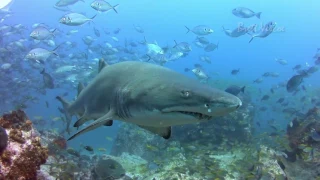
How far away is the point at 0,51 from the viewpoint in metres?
17.1

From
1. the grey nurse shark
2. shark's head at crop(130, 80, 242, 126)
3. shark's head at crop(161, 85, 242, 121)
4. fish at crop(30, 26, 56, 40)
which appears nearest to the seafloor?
the grey nurse shark

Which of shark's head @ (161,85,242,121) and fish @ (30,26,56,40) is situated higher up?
shark's head @ (161,85,242,121)

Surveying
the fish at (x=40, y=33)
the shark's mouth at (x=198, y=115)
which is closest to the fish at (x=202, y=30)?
the fish at (x=40, y=33)

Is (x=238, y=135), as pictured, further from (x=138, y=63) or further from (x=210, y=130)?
(x=138, y=63)

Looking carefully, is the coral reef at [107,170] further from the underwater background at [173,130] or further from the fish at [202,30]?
the fish at [202,30]

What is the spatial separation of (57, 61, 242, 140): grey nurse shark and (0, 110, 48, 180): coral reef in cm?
61

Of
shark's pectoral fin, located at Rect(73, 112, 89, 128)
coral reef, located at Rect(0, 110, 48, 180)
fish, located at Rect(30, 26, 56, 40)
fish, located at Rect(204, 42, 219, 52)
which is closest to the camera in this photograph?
coral reef, located at Rect(0, 110, 48, 180)

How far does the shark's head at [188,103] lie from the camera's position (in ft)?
8.64

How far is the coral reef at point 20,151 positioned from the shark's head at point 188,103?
1474mm

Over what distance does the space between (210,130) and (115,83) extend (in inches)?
357

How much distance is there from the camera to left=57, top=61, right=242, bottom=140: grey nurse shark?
2.72m

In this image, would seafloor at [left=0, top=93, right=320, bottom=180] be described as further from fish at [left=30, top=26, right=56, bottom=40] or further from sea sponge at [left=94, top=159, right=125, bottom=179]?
fish at [left=30, top=26, right=56, bottom=40]

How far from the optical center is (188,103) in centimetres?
281

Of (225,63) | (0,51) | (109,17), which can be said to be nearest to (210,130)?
(0,51)
